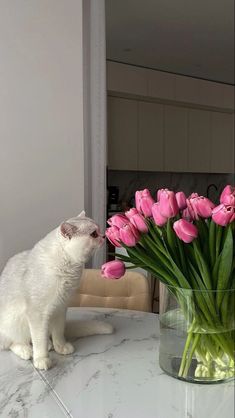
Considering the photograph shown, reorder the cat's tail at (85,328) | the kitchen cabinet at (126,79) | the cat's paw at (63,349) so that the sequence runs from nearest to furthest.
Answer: the cat's paw at (63,349) < the cat's tail at (85,328) < the kitchen cabinet at (126,79)

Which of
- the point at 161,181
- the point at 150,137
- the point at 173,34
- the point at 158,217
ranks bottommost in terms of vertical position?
the point at 158,217

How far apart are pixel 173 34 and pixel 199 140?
1.75 m

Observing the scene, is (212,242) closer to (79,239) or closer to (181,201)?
(181,201)

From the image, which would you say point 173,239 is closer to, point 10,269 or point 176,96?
point 10,269

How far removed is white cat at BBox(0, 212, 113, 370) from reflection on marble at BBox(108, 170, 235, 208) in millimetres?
3375

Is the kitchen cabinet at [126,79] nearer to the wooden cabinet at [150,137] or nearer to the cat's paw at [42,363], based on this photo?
the wooden cabinet at [150,137]

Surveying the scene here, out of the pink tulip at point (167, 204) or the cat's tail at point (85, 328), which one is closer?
the pink tulip at point (167, 204)

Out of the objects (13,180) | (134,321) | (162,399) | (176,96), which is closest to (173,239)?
(162,399)

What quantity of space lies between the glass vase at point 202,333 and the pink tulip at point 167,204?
5.9 inches

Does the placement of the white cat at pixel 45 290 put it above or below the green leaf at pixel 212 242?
below

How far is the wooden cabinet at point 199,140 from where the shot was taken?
452 cm

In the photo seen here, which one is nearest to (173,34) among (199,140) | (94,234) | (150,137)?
→ (150,137)

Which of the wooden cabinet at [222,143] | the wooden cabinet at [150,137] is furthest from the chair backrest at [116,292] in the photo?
the wooden cabinet at [222,143]

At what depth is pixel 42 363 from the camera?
827 mm
